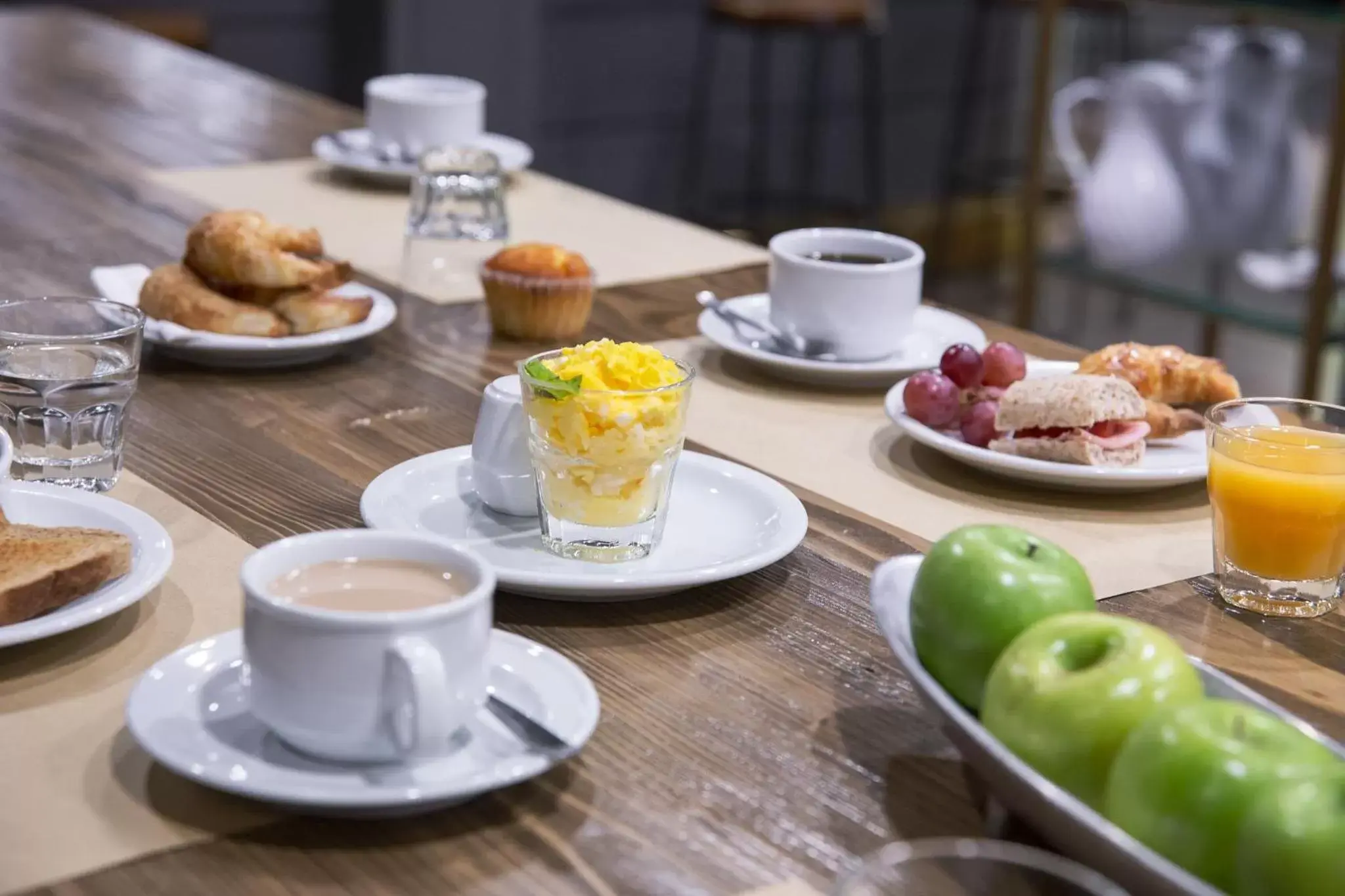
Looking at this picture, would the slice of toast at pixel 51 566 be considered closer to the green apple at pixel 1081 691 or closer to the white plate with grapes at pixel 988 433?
the green apple at pixel 1081 691

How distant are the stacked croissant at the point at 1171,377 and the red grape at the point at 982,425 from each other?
0.38 feet

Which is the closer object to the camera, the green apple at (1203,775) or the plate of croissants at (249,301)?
the green apple at (1203,775)

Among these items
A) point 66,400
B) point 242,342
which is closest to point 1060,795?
point 66,400

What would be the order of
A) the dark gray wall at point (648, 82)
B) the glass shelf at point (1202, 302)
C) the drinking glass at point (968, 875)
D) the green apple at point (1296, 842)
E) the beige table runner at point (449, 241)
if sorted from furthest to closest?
the dark gray wall at point (648, 82) → the glass shelf at point (1202, 302) → the beige table runner at point (449, 241) → the green apple at point (1296, 842) → the drinking glass at point (968, 875)

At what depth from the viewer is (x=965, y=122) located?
534cm

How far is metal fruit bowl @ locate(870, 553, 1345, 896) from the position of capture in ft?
2.07

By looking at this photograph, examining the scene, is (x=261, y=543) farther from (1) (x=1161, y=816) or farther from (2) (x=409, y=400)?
(1) (x=1161, y=816)

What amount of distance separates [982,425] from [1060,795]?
60 centimetres

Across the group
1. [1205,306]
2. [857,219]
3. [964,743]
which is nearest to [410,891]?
[964,743]

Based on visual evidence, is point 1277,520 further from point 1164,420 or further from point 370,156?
point 370,156

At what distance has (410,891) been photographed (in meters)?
0.70

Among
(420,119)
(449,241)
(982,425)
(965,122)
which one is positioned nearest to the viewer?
(982,425)

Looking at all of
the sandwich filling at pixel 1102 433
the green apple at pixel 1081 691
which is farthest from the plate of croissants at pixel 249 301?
the green apple at pixel 1081 691

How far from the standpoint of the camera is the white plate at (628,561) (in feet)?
3.17
